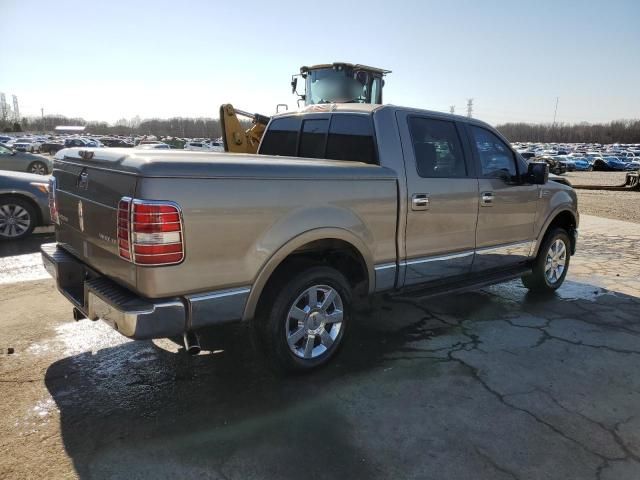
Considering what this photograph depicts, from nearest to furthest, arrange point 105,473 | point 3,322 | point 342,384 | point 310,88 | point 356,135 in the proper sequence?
point 105,473
point 342,384
point 356,135
point 3,322
point 310,88

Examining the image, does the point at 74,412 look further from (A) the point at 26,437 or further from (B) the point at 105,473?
(B) the point at 105,473

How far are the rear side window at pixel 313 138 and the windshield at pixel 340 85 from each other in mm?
8030

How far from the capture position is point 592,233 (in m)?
10.4

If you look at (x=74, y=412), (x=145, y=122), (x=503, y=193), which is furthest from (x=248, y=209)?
(x=145, y=122)

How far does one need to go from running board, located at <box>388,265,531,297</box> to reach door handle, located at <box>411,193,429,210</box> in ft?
2.34

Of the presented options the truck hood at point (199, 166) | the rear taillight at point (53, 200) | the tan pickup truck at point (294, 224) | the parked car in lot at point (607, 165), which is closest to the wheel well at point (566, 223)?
the tan pickup truck at point (294, 224)

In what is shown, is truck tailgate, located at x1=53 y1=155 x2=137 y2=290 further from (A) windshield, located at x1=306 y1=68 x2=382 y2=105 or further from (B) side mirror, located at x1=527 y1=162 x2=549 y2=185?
(A) windshield, located at x1=306 y1=68 x2=382 y2=105

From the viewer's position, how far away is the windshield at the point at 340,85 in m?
12.5

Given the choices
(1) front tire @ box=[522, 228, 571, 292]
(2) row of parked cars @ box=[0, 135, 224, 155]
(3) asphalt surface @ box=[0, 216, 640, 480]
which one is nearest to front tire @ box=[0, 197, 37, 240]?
(3) asphalt surface @ box=[0, 216, 640, 480]

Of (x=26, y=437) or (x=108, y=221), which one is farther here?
(x=108, y=221)

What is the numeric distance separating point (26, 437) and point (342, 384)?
6.49ft

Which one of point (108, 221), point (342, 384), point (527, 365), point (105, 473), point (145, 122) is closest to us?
point (105, 473)

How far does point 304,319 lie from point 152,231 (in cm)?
132

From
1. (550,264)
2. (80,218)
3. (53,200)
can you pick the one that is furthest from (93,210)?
(550,264)
